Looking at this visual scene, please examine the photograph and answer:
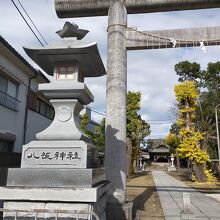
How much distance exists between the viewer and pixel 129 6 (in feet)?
30.6

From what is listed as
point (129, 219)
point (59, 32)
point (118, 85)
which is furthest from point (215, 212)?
point (59, 32)

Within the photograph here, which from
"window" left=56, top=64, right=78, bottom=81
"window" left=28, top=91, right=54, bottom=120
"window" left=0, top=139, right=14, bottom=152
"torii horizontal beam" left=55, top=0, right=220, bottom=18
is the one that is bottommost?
"window" left=0, top=139, right=14, bottom=152

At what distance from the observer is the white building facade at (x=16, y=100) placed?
13477mm

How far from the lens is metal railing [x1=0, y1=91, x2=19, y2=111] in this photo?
13523 mm

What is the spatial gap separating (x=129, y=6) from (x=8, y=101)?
25.8ft

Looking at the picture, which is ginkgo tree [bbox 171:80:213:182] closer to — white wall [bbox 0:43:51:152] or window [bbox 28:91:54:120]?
window [bbox 28:91:54:120]

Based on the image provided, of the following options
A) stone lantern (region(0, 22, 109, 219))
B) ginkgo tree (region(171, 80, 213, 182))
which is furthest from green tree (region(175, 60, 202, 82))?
stone lantern (region(0, 22, 109, 219))

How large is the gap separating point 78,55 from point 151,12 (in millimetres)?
4688

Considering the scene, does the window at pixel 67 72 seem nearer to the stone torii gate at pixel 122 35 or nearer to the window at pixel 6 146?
Answer: the stone torii gate at pixel 122 35

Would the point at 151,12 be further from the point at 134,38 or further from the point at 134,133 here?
the point at 134,133

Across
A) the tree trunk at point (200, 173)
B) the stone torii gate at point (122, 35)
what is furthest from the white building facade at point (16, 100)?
the tree trunk at point (200, 173)

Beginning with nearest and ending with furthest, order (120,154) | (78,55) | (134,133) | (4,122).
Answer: (78,55), (120,154), (4,122), (134,133)

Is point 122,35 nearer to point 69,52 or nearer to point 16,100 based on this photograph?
point 69,52

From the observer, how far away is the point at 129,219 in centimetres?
773
